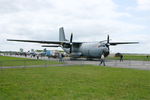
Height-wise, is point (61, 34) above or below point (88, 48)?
above

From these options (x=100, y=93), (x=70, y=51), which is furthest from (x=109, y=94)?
(x=70, y=51)

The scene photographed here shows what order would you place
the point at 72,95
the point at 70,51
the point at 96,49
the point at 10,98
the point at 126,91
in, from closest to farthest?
the point at 10,98 → the point at 72,95 → the point at 126,91 → the point at 96,49 → the point at 70,51

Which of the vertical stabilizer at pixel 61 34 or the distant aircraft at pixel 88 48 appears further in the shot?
the vertical stabilizer at pixel 61 34

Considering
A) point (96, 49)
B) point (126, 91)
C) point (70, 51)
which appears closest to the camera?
point (126, 91)

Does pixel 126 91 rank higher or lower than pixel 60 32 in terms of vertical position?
lower

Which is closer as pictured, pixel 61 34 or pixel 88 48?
pixel 88 48

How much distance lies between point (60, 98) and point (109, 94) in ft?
7.12

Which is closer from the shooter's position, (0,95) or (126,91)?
(0,95)

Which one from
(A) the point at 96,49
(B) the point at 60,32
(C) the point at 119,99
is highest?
(B) the point at 60,32

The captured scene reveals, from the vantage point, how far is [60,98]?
8.60m

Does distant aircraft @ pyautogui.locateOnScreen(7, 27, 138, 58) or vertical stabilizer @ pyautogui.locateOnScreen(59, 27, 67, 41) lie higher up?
vertical stabilizer @ pyautogui.locateOnScreen(59, 27, 67, 41)

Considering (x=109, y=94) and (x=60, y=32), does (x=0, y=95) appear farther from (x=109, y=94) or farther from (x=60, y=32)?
(x=60, y=32)

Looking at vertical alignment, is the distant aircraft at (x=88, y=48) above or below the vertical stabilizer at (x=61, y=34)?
below

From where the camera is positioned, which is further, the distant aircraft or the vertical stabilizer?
the vertical stabilizer
